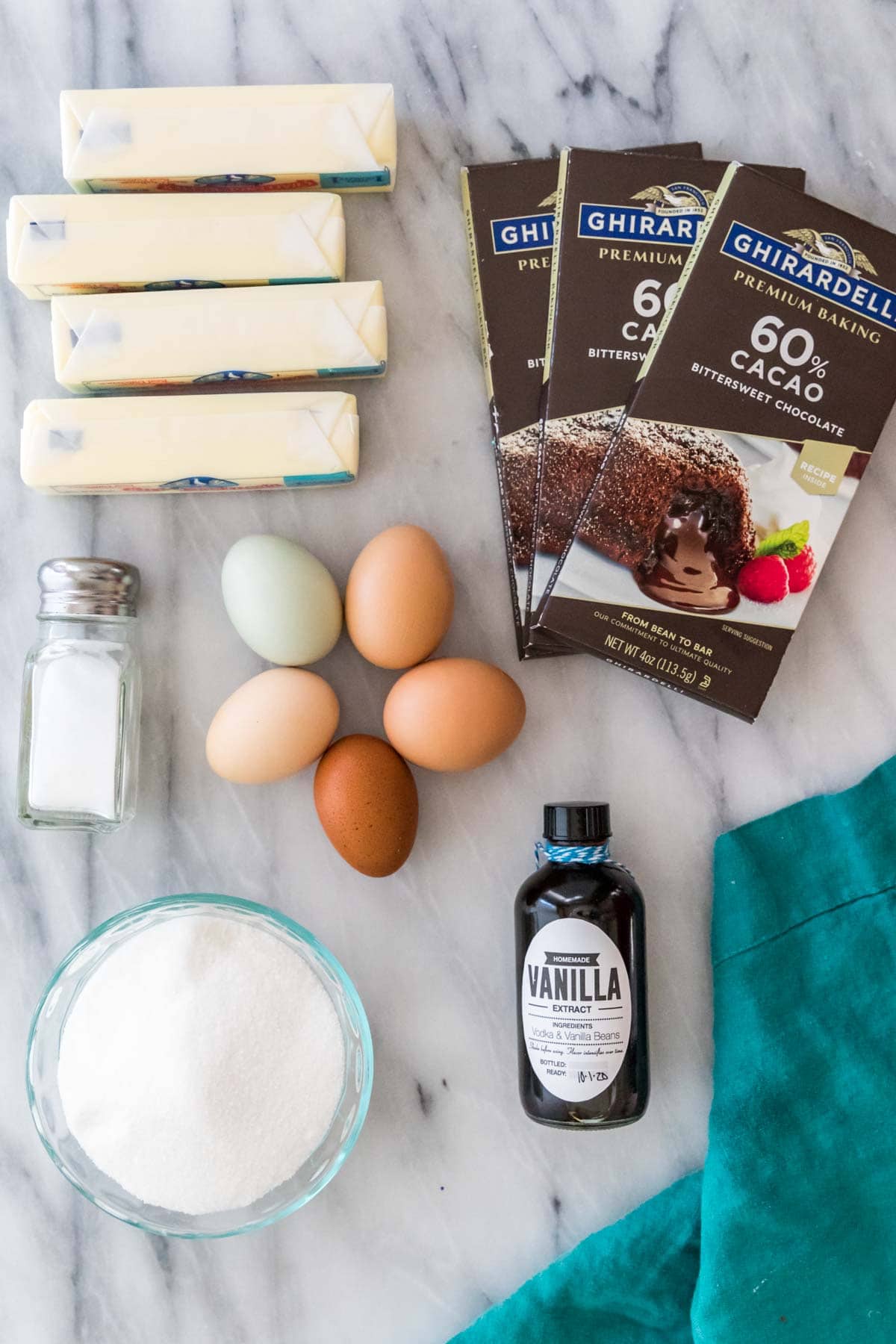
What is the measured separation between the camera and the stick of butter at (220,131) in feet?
2.55

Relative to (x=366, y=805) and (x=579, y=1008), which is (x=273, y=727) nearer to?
(x=366, y=805)

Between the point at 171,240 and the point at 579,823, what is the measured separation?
0.54 m

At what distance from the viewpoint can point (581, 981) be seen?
76 cm

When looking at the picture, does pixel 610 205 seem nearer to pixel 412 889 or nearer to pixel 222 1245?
pixel 412 889

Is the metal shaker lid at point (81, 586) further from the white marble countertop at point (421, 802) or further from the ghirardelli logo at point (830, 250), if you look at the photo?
the ghirardelli logo at point (830, 250)

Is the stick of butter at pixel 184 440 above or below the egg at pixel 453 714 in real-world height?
above

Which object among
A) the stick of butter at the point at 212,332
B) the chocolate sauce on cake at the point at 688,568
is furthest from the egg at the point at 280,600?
the chocolate sauce on cake at the point at 688,568

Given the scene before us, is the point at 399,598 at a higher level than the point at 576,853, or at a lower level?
higher

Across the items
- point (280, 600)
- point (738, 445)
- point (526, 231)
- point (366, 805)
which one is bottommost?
point (366, 805)

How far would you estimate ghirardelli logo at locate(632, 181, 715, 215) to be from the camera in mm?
799

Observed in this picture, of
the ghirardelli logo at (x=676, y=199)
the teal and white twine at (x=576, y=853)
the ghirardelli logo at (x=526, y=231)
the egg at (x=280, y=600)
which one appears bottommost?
the teal and white twine at (x=576, y=853)

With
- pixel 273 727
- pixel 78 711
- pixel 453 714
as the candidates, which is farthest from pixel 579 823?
pixel 78 711

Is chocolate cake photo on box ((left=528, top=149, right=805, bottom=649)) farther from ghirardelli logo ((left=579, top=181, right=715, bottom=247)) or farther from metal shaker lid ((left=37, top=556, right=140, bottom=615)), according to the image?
metal shaker lid ((left=37, top=556, right=140, bottom=615))

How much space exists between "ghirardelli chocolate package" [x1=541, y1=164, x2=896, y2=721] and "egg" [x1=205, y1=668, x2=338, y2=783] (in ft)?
0.64
